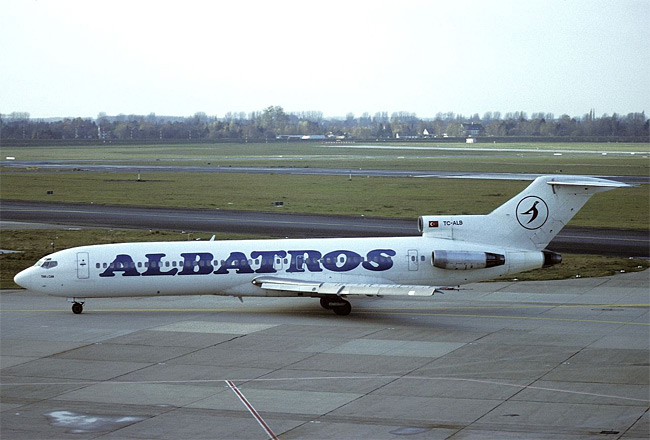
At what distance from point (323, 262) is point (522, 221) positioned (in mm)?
9262

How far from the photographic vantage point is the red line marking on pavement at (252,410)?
22891 mm

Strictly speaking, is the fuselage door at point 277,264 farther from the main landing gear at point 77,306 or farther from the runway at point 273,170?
the runway at point 273,170

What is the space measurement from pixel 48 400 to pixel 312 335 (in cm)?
1170

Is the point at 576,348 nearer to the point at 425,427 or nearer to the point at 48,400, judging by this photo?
the point at 425,427

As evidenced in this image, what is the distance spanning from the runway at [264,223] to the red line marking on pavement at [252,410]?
34.7 meters

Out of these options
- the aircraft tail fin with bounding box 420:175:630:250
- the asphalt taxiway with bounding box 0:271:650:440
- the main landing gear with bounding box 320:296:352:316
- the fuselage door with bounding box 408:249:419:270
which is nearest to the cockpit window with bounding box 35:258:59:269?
the asphalt taxiway with bounding box 0:271:650:440

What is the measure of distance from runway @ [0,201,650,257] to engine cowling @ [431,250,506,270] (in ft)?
63.5

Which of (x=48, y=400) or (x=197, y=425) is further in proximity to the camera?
(x=48, y=400)

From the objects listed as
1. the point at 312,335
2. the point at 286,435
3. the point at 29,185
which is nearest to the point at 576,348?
the point at 312,335

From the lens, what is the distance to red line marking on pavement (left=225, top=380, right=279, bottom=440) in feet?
75.1

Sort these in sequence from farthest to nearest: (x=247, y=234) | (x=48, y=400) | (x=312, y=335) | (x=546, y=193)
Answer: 1. (x=247, y=234)
2. (x=546, y=193)
3. (x=312, y=335)
4. (x=48, y=400)

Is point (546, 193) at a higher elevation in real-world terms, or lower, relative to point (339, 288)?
higher

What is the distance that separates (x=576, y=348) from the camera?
3222 centimetres

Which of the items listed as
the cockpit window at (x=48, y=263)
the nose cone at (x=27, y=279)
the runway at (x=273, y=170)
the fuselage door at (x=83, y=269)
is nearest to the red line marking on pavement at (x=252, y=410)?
the fuselage door at (x=83, y=269)
